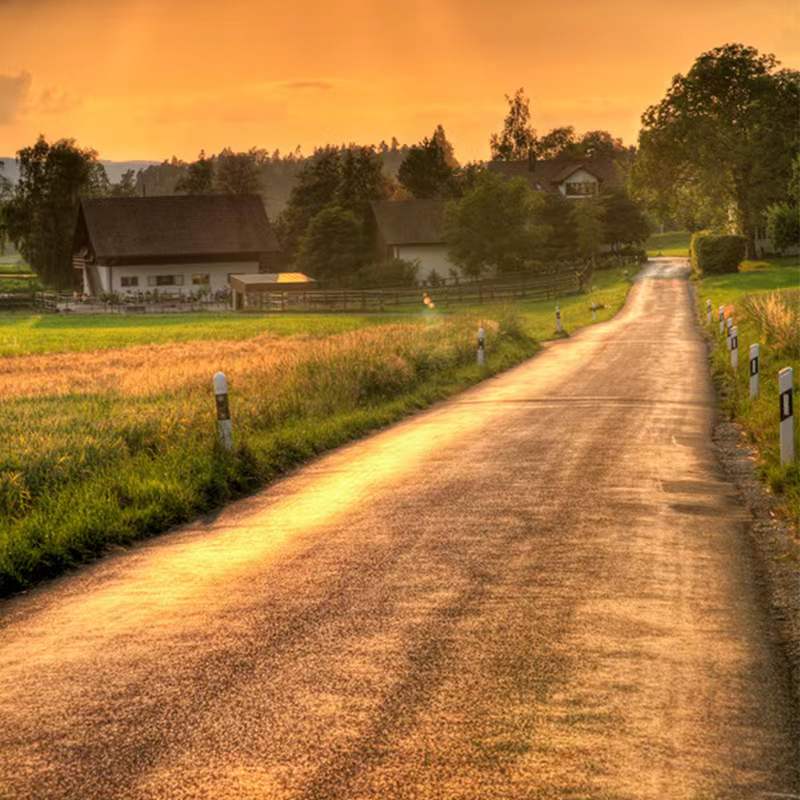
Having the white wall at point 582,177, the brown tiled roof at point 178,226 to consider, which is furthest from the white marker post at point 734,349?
the white wall at point 582,177

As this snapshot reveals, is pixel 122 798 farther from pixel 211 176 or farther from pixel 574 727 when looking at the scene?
pixel 211 176

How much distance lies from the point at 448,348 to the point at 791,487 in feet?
56.0

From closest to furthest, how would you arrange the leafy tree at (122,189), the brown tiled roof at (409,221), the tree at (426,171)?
the brown tiled roof at (409,221), the tree at (426,171), the leafy tree at (122,189)

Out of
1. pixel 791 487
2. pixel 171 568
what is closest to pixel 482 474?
pixel 791 487

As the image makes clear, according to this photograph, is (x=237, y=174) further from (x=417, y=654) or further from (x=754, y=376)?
(x=417, y=654)

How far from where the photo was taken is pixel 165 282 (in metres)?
88.4

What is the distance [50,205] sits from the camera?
9769cm

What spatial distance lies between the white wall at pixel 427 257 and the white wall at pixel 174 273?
12015 mm

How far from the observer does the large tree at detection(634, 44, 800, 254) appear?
262 feet

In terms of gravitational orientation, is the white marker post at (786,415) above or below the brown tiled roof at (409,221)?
below

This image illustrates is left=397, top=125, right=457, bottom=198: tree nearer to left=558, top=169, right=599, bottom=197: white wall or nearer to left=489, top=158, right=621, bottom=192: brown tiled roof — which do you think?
left=489, top=158, right=621, bottom=192: brown tiled roof

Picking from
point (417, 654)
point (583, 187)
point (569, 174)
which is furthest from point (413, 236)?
point (417, 654)

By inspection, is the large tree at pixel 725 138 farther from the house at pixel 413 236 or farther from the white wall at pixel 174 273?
the white wall at pixel 174 273

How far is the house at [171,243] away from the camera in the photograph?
87.6 m
